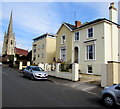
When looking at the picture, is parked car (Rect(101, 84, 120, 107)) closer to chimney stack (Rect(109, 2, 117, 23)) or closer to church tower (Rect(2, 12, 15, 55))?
chimney stack (Rect(109, 2, 117, 23))

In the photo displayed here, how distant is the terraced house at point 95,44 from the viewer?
59.3 feet

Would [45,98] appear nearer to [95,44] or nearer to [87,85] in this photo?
[87,85]

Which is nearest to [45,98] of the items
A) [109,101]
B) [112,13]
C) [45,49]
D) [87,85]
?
[109,101]

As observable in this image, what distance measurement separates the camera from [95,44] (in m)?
19.0

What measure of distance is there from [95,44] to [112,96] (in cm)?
1344

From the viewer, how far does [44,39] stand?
3528cm

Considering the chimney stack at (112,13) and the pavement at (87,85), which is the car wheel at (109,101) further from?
the chimney stack at (112,13)

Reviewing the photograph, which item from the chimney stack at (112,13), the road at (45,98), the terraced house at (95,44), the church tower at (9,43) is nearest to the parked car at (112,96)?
the road at (45,98)

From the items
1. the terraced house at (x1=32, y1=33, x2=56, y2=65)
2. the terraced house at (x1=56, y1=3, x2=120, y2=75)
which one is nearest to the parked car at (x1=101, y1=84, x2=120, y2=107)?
the terraced house at (x1=56, y1=3, x2=120, y2=75)

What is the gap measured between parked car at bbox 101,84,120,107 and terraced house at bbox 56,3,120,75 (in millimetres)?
11510

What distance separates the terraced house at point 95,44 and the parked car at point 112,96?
37.8ft

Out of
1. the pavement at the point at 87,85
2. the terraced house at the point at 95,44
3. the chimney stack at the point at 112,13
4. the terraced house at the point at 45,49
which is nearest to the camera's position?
the pavement at the point at 87,85

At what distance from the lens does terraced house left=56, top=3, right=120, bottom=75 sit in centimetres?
1808

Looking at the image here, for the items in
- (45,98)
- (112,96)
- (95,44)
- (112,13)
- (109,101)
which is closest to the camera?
(112,96)
